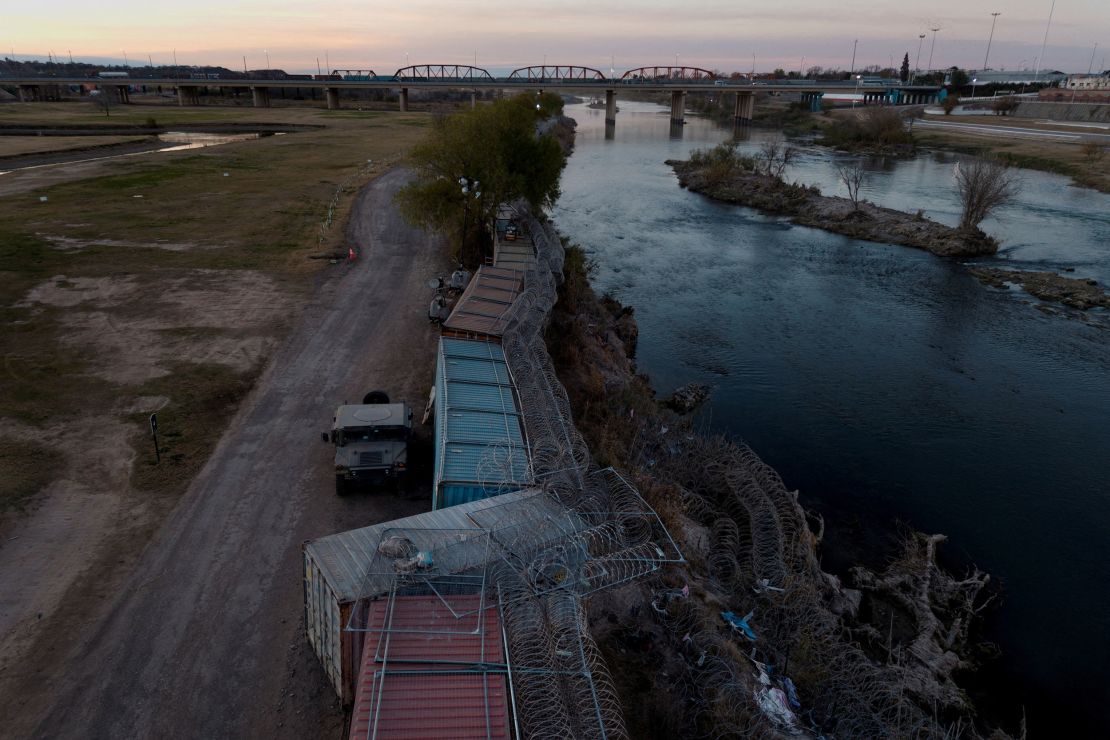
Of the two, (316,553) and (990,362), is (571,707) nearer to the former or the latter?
(316,553)

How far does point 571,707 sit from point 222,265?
3320cm

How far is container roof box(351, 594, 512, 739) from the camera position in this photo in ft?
32.1

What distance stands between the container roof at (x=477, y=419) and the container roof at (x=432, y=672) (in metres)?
4.18

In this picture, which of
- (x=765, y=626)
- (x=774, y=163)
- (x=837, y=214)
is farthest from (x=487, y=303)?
(x=774, y=163)

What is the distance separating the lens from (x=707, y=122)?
172 metres

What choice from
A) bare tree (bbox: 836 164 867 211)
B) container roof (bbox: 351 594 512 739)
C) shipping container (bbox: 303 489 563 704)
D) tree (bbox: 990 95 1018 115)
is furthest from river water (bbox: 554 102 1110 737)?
tree (bbox: 990 95 1018 115)

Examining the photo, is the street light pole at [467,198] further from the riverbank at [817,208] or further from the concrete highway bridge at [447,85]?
the concrete highway bridge at [447,85]

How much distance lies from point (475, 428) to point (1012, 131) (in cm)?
13862

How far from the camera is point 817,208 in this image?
66625 mm

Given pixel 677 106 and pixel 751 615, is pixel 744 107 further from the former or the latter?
pixel 751 615

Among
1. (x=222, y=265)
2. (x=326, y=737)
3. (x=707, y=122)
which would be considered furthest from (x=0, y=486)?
(x=707, y=122)

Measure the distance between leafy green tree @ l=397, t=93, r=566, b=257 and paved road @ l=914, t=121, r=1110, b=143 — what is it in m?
105

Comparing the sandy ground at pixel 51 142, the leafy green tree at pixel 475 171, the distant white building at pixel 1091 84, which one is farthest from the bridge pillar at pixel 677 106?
the leafy green tree at pixel 475 171

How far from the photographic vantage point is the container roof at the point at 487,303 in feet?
77.0
